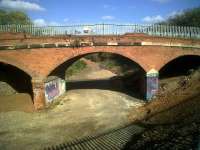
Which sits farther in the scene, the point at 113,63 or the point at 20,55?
the point at 113,63

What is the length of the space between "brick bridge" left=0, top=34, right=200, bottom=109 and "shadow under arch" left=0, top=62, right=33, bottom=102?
2.03 meters

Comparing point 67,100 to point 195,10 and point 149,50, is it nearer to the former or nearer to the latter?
point 149,50

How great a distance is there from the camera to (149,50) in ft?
80.0

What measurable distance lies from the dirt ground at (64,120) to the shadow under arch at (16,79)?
159cm

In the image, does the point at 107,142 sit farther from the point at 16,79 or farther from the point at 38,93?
the point at 16,79

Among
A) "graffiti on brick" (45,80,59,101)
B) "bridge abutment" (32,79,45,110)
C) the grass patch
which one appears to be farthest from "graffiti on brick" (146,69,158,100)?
the grass patch

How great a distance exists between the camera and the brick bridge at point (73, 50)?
22734 millimetres

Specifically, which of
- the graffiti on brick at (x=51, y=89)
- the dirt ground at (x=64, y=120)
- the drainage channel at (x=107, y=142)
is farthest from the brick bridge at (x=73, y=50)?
the drainage channel at (x=107, y=142)

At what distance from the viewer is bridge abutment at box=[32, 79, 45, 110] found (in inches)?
910

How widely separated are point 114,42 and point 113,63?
34493mm

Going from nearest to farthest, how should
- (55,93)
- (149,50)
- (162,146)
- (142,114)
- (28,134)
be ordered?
(162,146) → (28,134) → (142,114) → (149,50) → (55,93)

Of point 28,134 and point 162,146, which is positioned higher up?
point 162,146

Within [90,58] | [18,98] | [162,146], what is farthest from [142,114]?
[90,58]

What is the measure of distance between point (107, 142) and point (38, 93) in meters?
11.1
